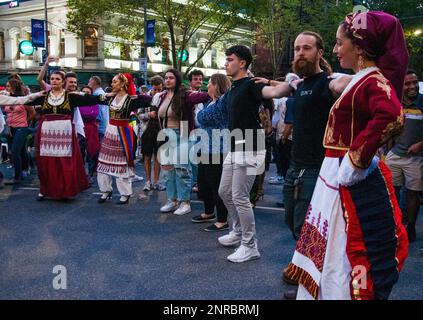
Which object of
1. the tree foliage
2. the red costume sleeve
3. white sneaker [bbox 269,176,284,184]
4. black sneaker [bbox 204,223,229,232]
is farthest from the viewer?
the tree foliage

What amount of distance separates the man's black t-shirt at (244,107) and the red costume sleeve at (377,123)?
5.67ft

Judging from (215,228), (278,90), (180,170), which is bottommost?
(215,228)

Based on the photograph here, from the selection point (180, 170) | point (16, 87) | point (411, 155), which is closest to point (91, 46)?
point (16, 87)

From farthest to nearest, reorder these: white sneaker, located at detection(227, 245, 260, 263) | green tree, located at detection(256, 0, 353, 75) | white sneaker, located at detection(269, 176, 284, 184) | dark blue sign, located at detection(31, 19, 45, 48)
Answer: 1. green tree, located at detection(256, 0, 353, 75)
2. dark blue sign, located at detection(31, 19, 45, 48)
3. white sneaker, located at detection(269, 176, 284, 184)
4. white sneaker, located at detection(227, 245, 260, 263)

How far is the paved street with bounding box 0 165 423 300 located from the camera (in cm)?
357

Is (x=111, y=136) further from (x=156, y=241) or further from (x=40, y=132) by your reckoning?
(x=156, y=241)

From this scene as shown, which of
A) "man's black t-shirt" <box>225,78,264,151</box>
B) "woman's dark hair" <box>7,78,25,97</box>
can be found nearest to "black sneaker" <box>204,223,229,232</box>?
"man's black t-shirt" <box>225,78,264,151</box>

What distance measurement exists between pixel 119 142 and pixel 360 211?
191 inches

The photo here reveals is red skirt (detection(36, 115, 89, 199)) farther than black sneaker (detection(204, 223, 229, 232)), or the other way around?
red skirt (detection(36, 115, 89, 199))

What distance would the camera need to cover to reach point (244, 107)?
13.2 feet

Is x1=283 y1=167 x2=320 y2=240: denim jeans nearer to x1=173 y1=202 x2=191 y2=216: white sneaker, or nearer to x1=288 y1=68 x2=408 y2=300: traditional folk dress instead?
x1=288 y1=68 x2=408 y2=300: traditional folk dress

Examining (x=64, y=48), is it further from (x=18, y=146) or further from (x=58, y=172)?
(x=58, y=172)

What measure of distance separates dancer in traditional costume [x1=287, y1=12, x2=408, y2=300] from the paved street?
126 centimetres
